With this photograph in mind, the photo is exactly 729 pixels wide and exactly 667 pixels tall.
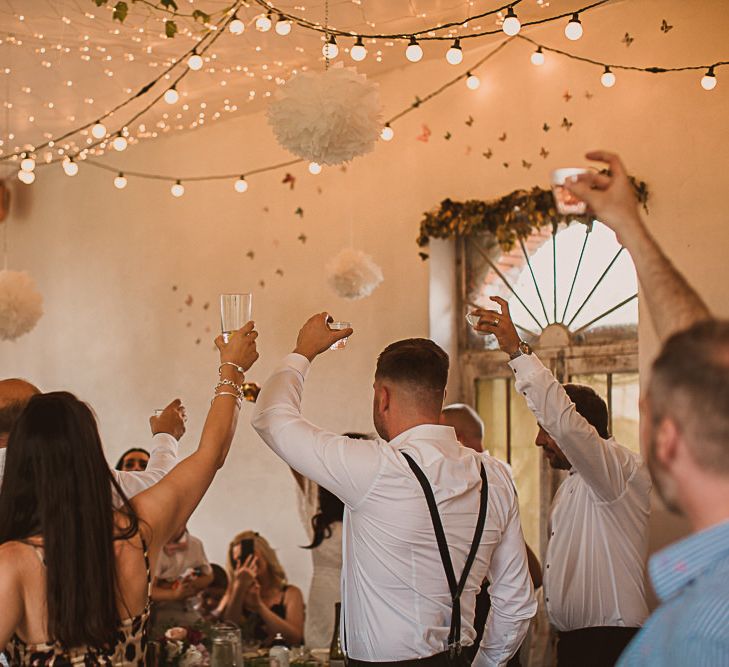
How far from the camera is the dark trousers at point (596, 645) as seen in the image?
3.28 metres

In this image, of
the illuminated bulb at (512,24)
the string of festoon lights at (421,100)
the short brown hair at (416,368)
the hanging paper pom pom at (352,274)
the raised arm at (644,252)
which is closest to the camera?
the raised arm at (644,252)

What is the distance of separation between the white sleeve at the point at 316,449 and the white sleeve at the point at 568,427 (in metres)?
0.54

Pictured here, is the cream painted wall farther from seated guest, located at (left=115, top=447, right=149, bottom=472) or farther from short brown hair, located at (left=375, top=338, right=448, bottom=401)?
short brown hair, located at (left=375, top=338, right=448, bottom=401)

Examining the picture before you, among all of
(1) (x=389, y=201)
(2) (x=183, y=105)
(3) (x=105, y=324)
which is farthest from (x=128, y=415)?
(1) (x=389, y=201)

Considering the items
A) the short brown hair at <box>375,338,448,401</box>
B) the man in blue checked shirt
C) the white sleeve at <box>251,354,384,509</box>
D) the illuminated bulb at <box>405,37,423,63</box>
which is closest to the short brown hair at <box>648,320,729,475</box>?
the man in blue checked shirt

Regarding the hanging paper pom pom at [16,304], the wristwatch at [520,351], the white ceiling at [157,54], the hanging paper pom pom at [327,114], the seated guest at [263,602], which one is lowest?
the seated guest at [263,602]

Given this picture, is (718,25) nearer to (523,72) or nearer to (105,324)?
(523,72)

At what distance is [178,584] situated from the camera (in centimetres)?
471

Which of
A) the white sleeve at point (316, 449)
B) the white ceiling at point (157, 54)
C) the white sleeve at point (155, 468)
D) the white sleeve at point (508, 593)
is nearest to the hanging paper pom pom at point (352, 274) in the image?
the white ceiling at point (157, 54)

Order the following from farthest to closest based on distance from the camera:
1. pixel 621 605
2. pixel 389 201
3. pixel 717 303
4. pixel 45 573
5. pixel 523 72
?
pixel 389 201 < pixel 523 72 < pixel 717 303 < pixel 621 605 < pixel 45 573

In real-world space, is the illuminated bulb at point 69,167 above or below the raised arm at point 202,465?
above

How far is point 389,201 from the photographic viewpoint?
637cm

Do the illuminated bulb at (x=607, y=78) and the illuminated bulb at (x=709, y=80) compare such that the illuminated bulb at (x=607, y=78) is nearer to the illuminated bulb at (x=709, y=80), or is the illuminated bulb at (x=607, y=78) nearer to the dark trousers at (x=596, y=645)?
the illuminated bulb at (x=709, y=80)

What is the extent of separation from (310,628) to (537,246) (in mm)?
2487
